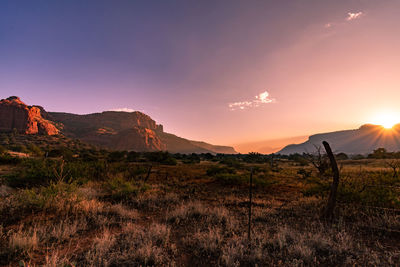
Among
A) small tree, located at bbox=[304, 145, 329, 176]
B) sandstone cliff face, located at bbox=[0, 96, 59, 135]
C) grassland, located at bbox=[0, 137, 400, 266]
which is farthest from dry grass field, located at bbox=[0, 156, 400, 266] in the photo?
sandstone cliff face, located at bbox=[0, 96, 59, 135]

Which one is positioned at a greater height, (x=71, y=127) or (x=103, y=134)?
(x=71, y=127)

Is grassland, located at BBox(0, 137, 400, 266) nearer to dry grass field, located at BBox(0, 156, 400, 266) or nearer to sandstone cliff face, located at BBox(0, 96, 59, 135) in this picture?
dry grass field, located at BBox(0, 156, 400, 266)

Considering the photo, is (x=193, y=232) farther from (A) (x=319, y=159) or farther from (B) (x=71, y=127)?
(B) (x=71, y=127)

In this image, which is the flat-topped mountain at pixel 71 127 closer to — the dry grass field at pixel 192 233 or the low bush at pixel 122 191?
the low bush at pixel 122 191

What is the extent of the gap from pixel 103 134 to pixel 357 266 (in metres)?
162

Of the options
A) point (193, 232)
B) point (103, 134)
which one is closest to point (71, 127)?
point (103, 134)

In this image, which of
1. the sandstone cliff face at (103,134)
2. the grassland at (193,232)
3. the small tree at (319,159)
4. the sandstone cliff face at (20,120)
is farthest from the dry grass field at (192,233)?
the sandstone cliff face at (103,134)

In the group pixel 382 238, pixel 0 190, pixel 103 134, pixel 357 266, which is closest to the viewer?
pixel 357 266

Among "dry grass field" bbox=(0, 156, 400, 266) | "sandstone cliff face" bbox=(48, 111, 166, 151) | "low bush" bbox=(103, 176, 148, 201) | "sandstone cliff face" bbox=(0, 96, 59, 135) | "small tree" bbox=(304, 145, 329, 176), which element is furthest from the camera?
"sandstone cliff face" bbox=(48, 111, 166, 151)

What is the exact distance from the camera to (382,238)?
4816mm

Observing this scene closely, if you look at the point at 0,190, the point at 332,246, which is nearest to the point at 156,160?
the point at 0,190

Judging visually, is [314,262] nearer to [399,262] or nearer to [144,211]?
[399,262]

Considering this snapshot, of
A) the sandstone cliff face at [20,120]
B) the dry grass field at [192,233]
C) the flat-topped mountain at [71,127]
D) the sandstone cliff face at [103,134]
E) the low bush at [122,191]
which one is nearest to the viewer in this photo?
the dry grass field at [192,233]

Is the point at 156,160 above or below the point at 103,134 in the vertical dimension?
below
